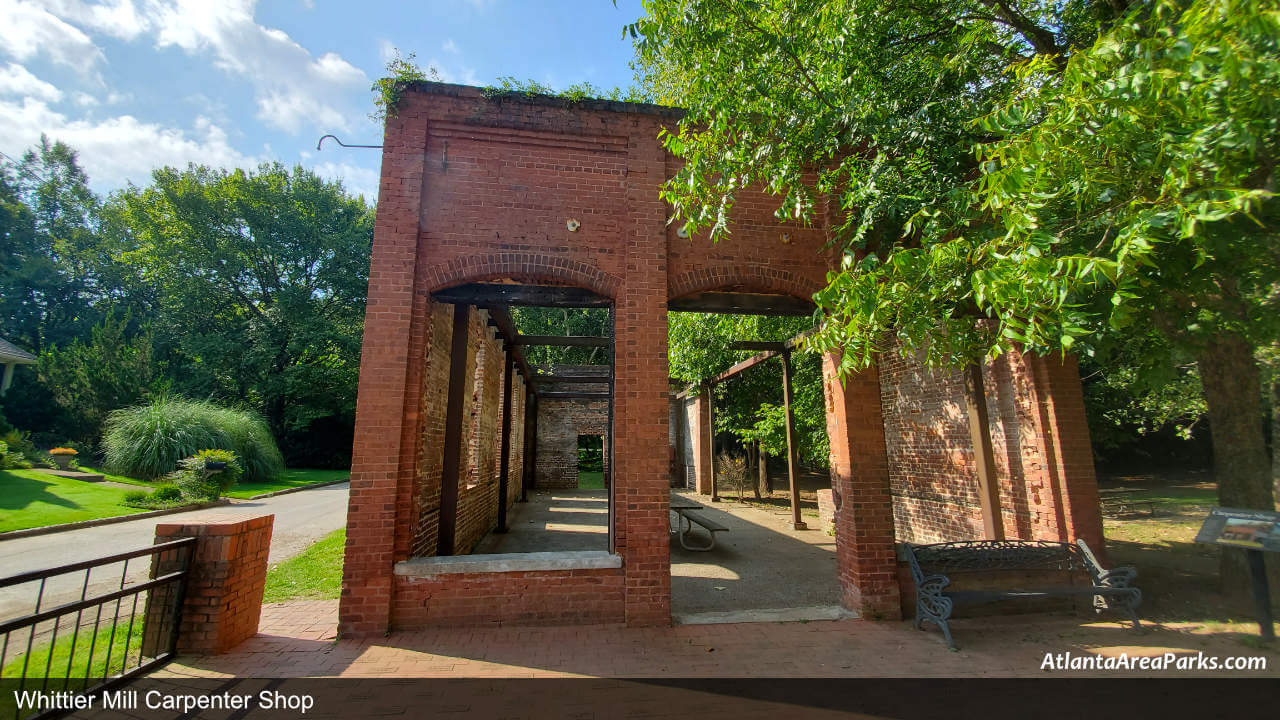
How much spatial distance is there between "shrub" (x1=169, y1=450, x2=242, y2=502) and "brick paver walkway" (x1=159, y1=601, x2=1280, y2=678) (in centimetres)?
1063

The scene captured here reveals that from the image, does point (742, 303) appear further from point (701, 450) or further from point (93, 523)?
point (93, 523)

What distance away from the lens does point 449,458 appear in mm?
5898

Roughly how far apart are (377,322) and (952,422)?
7.45 m

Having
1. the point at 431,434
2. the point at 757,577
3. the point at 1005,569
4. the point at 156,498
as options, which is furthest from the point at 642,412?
the point at 156,498

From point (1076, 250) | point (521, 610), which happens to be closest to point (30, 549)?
point (521, 610)

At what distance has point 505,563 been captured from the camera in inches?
188

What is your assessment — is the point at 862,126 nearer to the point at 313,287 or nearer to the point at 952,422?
the point at 952,422

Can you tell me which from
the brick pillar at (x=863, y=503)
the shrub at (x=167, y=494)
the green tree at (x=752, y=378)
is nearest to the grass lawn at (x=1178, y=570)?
the brick pillar at (x=863, y=503)

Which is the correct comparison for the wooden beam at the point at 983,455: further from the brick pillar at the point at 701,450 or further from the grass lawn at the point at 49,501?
the grass lawn at the point at 49,501

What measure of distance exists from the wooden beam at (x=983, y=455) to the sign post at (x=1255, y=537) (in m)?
1.81

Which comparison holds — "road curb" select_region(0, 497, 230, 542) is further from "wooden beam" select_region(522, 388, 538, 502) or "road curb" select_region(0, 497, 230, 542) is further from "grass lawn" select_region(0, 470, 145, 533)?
"wooden beam" select_region(522, 388, 538, 502)

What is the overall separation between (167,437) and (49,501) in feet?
17.6

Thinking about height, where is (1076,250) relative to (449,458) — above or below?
above

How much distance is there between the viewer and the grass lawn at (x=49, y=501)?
9008 millimetres
